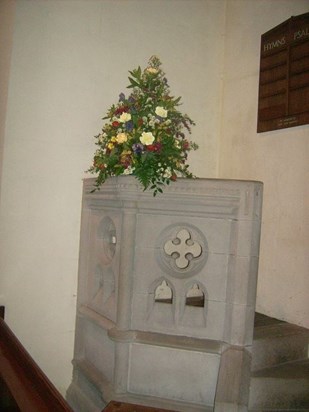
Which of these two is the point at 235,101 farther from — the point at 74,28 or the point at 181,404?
the point at 181,404

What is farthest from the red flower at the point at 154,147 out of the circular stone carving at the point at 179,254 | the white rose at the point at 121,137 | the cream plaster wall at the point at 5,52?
the cream plaster wall at the point at 5,52

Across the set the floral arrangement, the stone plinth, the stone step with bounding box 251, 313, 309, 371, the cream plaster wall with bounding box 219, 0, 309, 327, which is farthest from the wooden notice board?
the stone step with bounding box 251, 313, 309, 371

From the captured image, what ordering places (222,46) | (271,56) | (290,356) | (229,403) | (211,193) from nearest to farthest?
(229,403) < (211,193) < (290,356) < (271,56) < (222,46)

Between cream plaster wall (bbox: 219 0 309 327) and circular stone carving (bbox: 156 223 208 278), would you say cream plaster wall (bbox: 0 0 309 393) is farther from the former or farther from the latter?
circular stone carving (bbox: 156 223 208 278)

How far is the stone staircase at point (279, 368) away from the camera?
6.99ft

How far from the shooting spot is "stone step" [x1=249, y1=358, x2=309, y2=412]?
6.95ft

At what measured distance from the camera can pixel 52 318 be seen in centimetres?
278

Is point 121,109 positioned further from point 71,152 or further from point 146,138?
point 71,152

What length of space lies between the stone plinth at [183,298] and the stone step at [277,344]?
0.35m

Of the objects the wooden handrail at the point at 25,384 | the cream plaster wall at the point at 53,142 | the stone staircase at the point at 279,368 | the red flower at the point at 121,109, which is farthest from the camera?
the cream plaster wall at the point at 53,142

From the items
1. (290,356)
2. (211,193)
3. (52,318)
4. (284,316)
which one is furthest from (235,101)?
(52,318)

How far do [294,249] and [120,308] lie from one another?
153 centimetres

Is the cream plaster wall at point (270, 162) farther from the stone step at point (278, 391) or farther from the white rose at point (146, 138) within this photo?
the white rose at point (146, 138)

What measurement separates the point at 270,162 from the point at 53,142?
1889 mm
